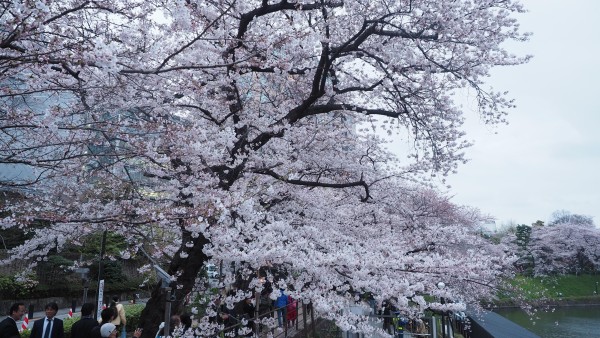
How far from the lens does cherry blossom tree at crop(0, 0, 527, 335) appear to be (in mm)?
4938

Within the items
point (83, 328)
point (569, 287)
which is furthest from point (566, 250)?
point (83, 328)

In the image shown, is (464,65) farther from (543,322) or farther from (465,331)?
(543,322)

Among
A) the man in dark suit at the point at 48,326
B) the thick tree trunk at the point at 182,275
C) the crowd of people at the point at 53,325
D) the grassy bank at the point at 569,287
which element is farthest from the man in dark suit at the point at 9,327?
the grassy bank at the point at 569,287

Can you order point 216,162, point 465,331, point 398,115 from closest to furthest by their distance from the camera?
point 216,162 < point 398,115 < point 465,331

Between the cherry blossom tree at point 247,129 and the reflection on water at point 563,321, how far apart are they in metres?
13.1

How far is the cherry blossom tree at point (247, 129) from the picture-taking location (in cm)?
494

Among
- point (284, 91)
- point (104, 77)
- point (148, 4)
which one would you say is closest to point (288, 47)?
point (284, 91)

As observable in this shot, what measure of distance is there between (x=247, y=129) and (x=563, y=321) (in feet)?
85.8

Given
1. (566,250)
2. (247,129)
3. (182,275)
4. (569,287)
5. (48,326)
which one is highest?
(247,129)

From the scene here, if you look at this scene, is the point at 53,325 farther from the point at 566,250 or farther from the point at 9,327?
the point at 566,250

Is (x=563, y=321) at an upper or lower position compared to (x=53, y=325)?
Result: lower

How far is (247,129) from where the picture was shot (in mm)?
7508

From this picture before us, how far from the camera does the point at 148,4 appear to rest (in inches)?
192

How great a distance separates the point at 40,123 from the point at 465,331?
47.6 ft
